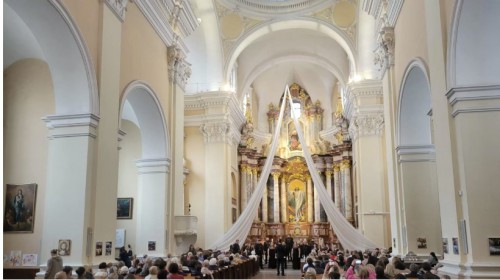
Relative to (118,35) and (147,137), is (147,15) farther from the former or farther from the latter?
(147,137)

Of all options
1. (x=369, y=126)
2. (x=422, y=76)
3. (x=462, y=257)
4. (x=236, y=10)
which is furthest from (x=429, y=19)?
(x=236, y=10)

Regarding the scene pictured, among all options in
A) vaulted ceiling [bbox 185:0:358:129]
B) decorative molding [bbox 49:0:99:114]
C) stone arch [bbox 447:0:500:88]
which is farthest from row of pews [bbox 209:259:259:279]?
vaulted ceiling [bbox 185:0:358:129]

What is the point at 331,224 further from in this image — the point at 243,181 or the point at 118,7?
the point at 243,181

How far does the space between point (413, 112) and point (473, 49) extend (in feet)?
12.6

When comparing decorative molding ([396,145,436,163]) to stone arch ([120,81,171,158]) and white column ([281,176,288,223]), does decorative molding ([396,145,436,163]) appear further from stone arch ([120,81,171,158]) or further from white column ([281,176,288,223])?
white column ([281,176,288,223])

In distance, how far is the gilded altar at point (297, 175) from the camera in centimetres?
2380

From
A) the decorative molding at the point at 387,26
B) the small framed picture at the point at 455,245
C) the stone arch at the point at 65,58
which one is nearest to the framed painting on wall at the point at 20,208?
the stone arch at the point at 65,58

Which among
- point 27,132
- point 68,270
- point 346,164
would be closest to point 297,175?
point 346,164

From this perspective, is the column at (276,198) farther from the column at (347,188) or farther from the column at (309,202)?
the column at (347,188)

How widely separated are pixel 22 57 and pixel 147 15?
286cm

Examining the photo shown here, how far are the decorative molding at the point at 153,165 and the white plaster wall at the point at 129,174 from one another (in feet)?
6.18

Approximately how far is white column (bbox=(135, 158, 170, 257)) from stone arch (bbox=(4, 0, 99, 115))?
3786 mm

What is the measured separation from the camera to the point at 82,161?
816cm

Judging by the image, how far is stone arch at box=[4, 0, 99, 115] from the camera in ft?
25.4
